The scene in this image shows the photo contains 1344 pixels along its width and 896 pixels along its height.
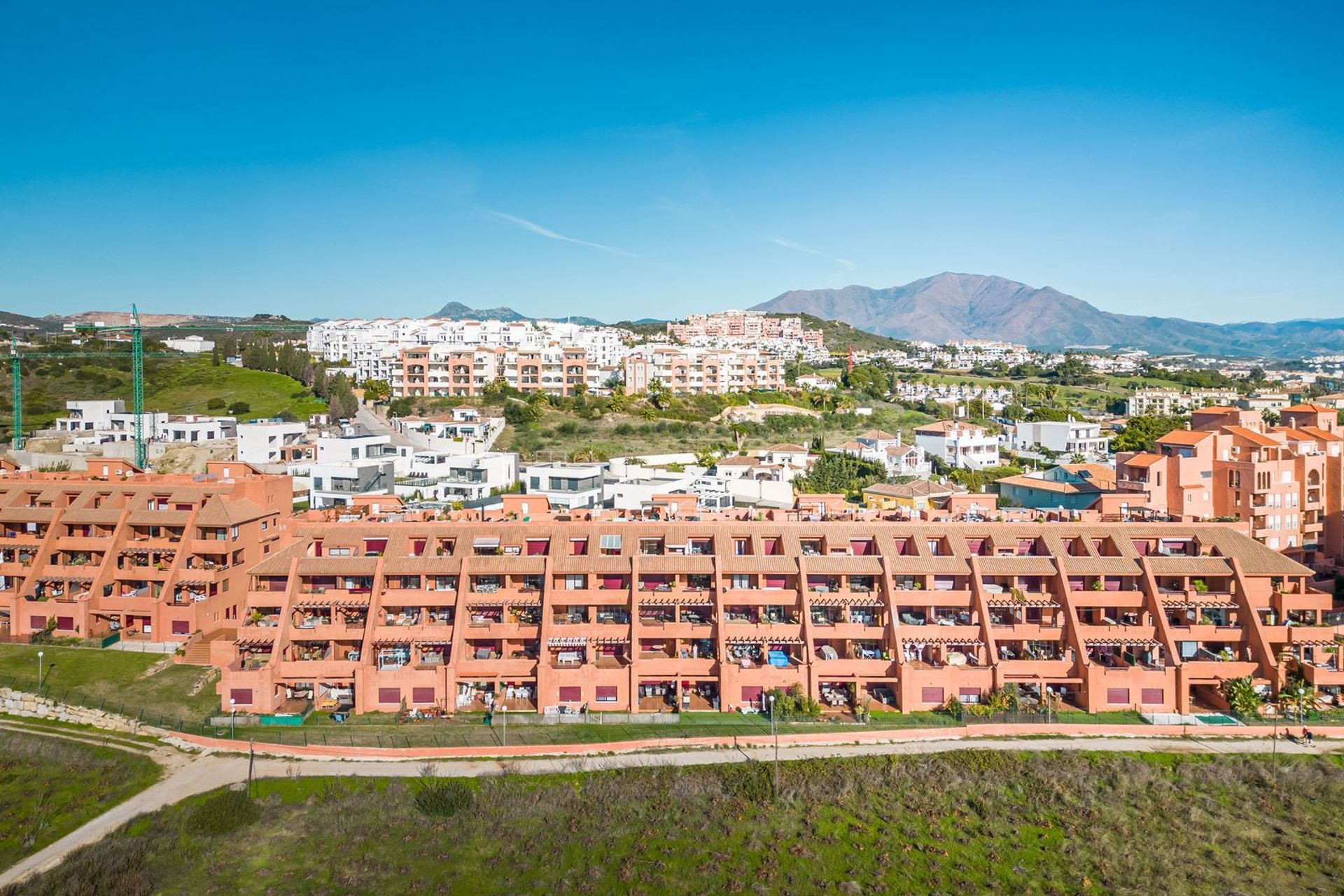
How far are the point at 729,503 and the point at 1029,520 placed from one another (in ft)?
64.7

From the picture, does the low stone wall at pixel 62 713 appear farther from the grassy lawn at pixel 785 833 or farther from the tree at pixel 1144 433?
the tree at pixel 1144 433

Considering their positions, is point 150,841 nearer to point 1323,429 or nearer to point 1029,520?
point 1029,520

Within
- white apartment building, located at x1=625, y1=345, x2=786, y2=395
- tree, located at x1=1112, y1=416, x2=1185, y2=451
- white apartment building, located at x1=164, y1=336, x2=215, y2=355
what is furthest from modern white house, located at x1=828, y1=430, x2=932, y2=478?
white apartment building, located at x1=164, y1=336, x2=215, y2=355

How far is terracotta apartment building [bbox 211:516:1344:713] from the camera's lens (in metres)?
30.6

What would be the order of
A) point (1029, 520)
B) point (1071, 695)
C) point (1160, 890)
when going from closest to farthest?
point (1160, 890)
point (1071, 695)
point (1029, 520)

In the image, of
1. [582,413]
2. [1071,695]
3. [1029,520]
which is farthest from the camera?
[582,413]

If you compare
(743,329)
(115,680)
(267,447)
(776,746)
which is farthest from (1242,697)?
(743,329)

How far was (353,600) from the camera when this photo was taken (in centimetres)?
3206

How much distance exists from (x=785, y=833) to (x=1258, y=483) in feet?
99.9

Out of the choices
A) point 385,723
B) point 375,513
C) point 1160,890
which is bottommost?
point 1160,890

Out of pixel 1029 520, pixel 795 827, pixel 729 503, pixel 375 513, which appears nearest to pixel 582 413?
pixel 729 503

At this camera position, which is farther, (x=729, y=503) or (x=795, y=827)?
(x=729, y=503)

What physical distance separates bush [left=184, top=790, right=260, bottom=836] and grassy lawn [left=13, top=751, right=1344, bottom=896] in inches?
2.0

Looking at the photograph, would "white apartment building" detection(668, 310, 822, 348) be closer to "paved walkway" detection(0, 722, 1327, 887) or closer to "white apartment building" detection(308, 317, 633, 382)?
"white apartment building" detection(308, 317, 633, 382)
